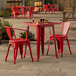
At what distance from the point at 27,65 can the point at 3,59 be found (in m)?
0.80

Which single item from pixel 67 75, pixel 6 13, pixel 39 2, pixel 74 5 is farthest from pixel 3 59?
pixel 39 2

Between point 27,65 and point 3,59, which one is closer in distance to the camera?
point 27,65

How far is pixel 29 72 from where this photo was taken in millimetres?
4793

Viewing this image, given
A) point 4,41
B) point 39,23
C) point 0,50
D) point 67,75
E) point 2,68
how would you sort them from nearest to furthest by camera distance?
point 67,75 < point 2,68 < point 39,23 < point 0,50 < point 4,41

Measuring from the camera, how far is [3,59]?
593 centimetres

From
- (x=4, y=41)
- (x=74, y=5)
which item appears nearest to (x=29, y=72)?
(x=4, y=41)

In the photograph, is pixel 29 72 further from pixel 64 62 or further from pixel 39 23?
pixel 39 23

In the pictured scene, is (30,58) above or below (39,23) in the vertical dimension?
below

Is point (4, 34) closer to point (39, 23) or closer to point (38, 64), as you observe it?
point (39, 23)

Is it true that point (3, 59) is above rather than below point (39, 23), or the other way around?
below

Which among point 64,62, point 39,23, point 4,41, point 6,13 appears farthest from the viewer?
point 6,13

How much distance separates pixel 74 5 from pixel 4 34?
6497 mm

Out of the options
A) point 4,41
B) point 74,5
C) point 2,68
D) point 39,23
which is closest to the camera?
point 2,68

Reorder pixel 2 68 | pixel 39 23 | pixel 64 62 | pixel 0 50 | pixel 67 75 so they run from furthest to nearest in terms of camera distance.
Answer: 1. pixel 0 50
2. pixel 39 23
3. pixel 64 62
4. pixel 2 68
5. pixel 67 75
